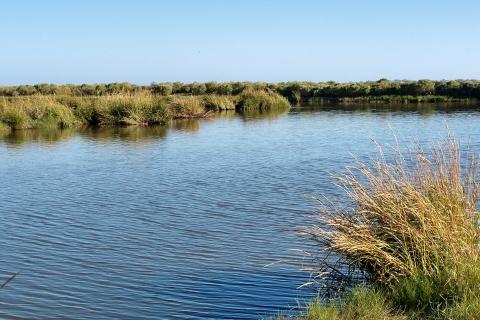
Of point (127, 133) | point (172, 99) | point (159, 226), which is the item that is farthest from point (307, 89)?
point (159, 226)

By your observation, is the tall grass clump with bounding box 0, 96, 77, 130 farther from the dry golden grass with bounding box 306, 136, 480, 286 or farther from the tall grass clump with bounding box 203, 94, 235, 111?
the dry golden grass with bounding box 306, 136, 480, 286

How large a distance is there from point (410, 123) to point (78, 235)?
2388 centimetres

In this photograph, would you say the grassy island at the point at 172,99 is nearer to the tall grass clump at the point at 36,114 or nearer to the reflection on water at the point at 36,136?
the tall grass clump at the point at 36,114

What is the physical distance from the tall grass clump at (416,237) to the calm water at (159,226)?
73cm

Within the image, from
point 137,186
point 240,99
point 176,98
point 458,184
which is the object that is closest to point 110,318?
point 458,184

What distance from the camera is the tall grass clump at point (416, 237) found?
5367mm

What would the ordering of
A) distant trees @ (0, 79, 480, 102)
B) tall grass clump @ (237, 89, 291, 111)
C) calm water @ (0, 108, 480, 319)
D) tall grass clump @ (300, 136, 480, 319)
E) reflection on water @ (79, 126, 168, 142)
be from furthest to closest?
distant trees @ (0, 79, 480, 102)
tall grass clump @ (237, 89, 291, 111)
reflection on water @ (79, 126, 168, 142)
calm water @ (0, 108, 480, 319)
tall grass clump @ (300, 136, 480, 319)

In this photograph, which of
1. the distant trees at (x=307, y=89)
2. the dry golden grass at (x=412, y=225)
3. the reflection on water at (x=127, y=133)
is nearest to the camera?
the dry golden grass at (x=412, y=225)

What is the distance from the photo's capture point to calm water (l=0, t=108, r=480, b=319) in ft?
21.7

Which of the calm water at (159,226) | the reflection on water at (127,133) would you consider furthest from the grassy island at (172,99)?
the calm water at (159,226)

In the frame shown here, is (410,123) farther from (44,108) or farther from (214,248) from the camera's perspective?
(214,248)

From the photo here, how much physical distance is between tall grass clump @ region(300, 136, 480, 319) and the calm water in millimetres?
734

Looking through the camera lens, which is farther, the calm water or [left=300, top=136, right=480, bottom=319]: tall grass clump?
the calm water

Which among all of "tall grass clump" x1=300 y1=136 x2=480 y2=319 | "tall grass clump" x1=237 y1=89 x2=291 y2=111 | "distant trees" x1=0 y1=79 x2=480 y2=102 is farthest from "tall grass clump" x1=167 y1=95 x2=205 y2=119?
"tall grass clump" x1=300 y1=136 x2=480 y2=319
